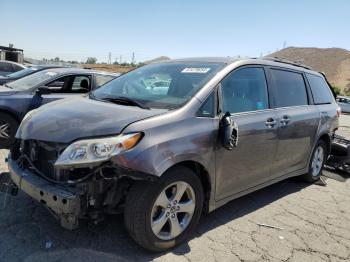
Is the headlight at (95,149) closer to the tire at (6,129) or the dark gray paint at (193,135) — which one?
the dark gray paint at (193,135)

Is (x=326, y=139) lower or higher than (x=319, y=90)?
lower

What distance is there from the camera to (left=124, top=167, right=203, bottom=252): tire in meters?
3.04

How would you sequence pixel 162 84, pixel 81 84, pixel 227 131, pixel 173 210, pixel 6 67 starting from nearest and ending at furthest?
pixel 173 210, pixel 227 131, pixel 162 84, pixel 81 84, pixel 6 67

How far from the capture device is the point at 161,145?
10.1 ft

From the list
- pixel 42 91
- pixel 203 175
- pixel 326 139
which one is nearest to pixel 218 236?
pixel 203 175

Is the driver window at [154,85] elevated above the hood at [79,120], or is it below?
above

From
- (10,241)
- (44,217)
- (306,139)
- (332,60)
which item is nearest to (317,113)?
(306,139)

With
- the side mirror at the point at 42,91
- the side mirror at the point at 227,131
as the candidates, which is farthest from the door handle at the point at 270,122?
the side mirror at the point at 42,91

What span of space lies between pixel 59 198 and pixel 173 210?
3.33ft

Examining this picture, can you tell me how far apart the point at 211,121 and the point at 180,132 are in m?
0.43

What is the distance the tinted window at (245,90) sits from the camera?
3881 mm

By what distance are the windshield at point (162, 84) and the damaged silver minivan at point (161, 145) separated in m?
Answer: 0.01

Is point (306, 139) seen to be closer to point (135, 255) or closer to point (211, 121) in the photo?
point (211, 121)

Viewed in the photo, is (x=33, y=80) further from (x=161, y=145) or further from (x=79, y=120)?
(x=161, y=145)
